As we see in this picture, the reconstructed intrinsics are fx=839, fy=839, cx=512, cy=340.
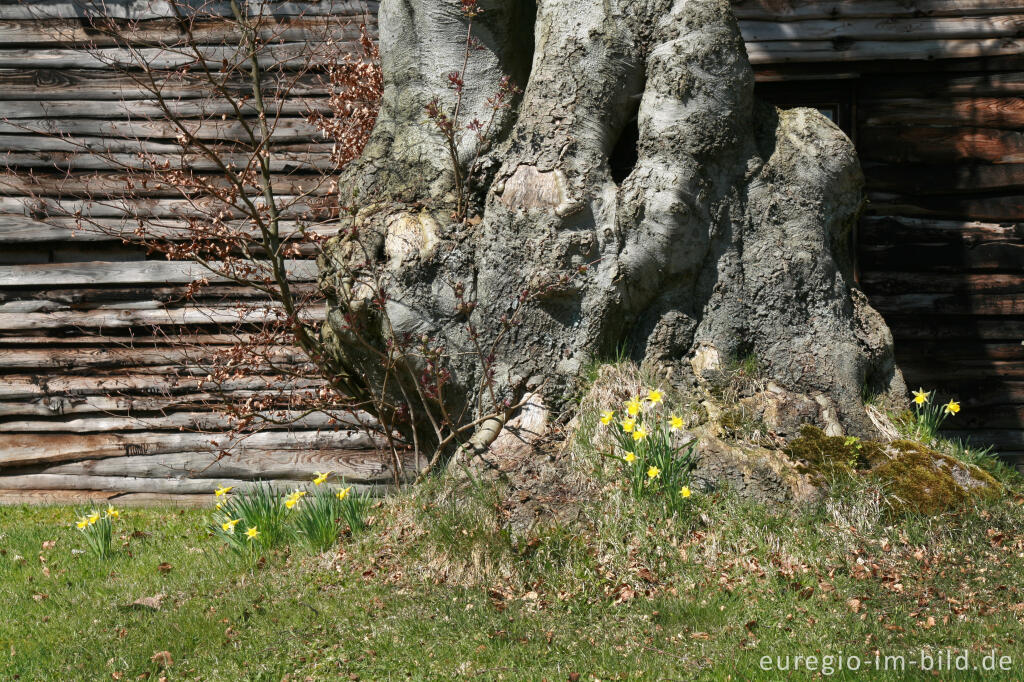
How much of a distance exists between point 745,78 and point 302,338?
108 inches

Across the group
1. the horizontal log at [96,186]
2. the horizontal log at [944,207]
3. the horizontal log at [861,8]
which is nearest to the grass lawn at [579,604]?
the horizontal log at [944,207]

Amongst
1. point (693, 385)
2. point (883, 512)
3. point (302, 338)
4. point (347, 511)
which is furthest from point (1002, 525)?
point (302, 338)

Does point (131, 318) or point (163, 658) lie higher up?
point (131, 318)

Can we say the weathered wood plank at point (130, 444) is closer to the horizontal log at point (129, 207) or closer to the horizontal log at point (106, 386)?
the horizontal log at point (106, 386)

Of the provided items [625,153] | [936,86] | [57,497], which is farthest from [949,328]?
[57,497]

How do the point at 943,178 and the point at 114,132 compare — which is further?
the point at 114,132

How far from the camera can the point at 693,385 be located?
4195 millimetres

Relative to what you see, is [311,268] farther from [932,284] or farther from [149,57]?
[932,284]

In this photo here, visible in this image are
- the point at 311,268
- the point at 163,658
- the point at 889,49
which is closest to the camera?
the point at 163,658

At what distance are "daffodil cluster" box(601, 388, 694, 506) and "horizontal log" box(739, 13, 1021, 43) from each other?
373 cm

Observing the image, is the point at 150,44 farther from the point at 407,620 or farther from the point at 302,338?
the point at 407,620

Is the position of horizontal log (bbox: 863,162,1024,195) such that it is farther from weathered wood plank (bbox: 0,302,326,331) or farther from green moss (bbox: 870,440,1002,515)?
weathered wood plank (bbox: 0,302,326,331)

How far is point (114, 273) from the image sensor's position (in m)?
6.48

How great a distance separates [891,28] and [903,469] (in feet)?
12.8
